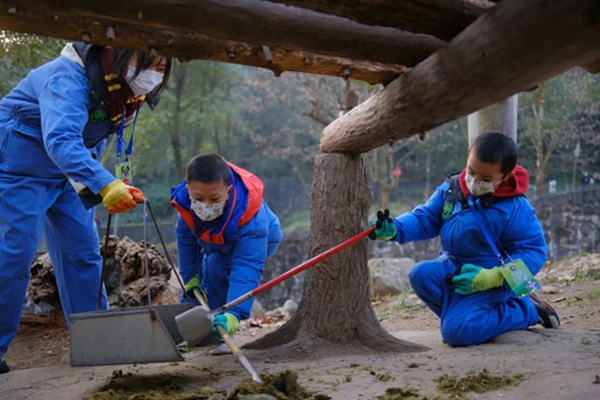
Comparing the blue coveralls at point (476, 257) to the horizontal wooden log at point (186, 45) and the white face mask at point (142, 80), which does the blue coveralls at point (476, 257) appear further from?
the white face mask at point (142, 80)

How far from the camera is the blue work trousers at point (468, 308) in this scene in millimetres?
3773

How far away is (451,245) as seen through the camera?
3980 mm

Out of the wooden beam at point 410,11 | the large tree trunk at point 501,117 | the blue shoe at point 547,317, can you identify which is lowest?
the blue shoe at point 547,317

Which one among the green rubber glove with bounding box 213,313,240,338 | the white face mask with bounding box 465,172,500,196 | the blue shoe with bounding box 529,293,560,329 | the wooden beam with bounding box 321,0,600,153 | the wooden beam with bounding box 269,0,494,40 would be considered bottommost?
the blue shoe with bounding box 529,293,560,329

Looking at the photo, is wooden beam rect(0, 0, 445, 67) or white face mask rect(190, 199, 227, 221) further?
white face mask rect(190, 199, 227, 221)

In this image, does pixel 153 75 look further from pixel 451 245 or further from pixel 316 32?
pixel 451 245

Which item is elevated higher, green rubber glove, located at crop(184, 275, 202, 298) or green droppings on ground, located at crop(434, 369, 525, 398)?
green rubber glove, located at crop(184, 275, 202, 298)

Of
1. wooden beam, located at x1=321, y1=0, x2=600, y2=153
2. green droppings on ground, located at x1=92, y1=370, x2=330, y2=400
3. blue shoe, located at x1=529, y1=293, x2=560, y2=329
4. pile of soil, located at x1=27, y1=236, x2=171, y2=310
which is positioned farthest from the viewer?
pile of soil, located at x1=27, y1=236, x2=171, y2=310

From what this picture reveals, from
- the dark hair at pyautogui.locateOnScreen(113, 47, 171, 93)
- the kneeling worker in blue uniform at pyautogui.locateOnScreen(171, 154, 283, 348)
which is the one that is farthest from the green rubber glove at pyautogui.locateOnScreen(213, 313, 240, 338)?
the dark hair at pyautogui.locateOnScreen(113, 47, 171, 93)

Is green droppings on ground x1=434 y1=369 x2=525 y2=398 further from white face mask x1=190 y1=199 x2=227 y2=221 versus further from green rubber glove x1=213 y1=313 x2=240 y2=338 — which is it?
white face mask x1=190 y1=199 x2=227 y2=221

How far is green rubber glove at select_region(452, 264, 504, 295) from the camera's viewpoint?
371 cm

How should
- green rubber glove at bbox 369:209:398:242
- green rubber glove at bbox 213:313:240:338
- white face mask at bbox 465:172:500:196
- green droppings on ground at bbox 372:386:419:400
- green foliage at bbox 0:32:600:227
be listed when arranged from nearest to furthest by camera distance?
green droppings on ground at bbox 372:386:419:400, green rubber glove at bbox 213:313:240:338, white face mask at bbox 465:172:500:196, green rubber glove at bbox 369:209:398:242, green foliage at bbox 0:32:600:227

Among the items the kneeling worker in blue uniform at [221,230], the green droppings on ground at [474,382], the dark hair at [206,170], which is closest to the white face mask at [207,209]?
the kneeling worker in blue uniform at [221,230]

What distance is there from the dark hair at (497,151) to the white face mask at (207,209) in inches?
59.6
